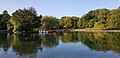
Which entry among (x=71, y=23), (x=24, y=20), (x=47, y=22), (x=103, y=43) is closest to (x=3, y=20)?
(x=47, y=22)

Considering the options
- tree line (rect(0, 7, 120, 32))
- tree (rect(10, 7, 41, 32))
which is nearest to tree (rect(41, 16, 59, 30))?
tree line (rect(0, 7, 120, 32))

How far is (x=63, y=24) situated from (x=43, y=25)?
33039 mm

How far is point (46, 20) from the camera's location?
9062 centimetres

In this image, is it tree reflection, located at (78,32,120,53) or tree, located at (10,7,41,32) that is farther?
tree, located at (10,7,41,32)

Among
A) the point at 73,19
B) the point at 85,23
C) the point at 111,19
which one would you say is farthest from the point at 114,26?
the point at 73,19

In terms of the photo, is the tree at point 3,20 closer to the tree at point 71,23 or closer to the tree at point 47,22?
the tree at point 47,22

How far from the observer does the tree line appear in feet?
238

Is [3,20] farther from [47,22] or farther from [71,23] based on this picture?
[71,23]

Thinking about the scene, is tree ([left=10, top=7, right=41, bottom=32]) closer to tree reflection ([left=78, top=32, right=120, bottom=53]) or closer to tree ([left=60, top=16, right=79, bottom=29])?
tree reflection ([left=78, top=32, right=120, bottom=53])

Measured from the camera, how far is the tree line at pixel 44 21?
72456 mm

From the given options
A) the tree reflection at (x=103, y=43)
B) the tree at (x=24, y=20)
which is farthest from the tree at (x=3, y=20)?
the tree reflection at (x=103, y=43)

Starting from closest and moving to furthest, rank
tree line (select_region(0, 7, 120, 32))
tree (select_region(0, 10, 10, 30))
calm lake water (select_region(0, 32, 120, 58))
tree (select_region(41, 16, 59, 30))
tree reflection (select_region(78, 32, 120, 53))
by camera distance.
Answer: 1. calm lake water (select_region(0, 32, 120, 58))
2. tree reflection (select_region(78, 32, 120, 53))
3. tree line (select_region(0, 7, 120, 32))
4. tree (select_region(0, 10, 10, 30))
5. tree (select_region(41, 16, 59, 30))

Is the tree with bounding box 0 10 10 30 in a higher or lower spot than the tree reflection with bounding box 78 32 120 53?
higher

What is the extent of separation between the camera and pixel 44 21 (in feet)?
295
